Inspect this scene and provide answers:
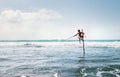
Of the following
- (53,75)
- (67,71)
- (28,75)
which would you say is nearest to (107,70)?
(67,71)

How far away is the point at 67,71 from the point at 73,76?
7.13 feet

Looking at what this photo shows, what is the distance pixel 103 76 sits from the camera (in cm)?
1892

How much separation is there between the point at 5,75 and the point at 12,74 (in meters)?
0.71

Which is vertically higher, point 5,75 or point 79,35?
point 79,35

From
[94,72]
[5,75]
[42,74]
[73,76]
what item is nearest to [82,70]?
[94,72]

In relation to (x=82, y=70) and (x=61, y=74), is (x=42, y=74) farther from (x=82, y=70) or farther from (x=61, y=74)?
(x=82, y=70)

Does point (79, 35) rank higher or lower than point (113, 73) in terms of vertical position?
higher

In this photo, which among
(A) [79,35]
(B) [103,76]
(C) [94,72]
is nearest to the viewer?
(B) [103,76]

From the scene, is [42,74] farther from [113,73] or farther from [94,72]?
[113,73]

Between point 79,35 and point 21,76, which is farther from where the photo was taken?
point 79,35

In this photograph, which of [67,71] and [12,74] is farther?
[67,71]

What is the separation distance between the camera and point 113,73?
65.8 ft

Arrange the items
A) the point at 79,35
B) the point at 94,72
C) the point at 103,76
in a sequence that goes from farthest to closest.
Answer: the point at 79,35
the point at 94,72
the point at 103,76

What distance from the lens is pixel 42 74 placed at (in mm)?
19859
